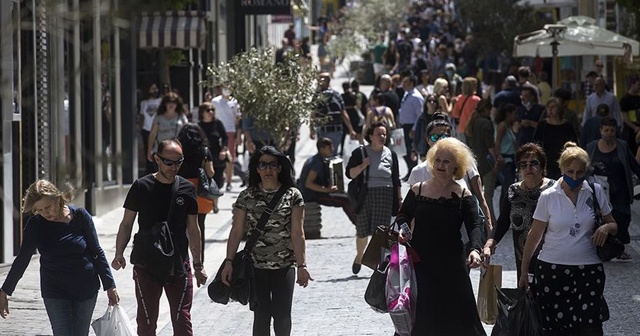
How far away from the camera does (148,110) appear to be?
25234mm

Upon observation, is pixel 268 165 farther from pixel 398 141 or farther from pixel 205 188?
pixel 398 141

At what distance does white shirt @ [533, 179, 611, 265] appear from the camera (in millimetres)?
9477

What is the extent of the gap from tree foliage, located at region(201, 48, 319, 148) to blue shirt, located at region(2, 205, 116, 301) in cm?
1068

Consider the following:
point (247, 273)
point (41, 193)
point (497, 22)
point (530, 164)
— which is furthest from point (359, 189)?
point (497, 22)

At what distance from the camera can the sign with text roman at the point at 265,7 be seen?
31.7m

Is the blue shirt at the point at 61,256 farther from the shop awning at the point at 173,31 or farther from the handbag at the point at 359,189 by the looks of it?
the shop awning at the point at 173,31

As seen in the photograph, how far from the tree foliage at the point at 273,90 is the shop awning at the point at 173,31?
6532 millimetres

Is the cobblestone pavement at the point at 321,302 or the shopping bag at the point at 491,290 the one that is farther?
the cobblestone pavement at the point at 321,302

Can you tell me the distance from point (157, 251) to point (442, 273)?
194 cm

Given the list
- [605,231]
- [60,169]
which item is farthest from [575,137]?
[60,169]

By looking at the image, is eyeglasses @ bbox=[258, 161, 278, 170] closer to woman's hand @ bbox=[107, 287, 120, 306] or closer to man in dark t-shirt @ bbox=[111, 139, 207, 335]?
man in dark t-shirt @ bbox=[111, 139, 207, 335]

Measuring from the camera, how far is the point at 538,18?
130 ft

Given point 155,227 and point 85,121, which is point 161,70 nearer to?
point 85,121

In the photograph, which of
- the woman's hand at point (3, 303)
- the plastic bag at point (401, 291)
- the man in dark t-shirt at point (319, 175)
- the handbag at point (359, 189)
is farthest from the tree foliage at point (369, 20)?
the plastic bag at point (401, 291)
